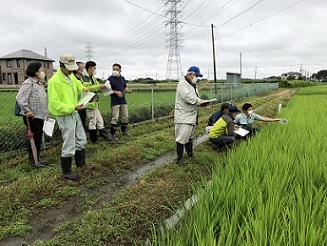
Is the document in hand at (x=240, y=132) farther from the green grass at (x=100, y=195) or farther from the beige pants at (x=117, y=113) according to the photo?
the beige pants at (x=117, y=113)

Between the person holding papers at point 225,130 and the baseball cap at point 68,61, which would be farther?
the person holding papers at point 225,130

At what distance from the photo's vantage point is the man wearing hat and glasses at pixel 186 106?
385 centimetres

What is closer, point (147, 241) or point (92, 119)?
point (147, 241)

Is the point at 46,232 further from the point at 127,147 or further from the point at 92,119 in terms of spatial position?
the point at 92,119

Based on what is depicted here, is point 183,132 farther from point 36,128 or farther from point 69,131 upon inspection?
point 36,128

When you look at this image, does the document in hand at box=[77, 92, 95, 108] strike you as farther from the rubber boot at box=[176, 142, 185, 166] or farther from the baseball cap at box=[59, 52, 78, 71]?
the rubber boot at box=[176, 142, 185, 166]

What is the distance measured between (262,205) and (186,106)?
2.34 m

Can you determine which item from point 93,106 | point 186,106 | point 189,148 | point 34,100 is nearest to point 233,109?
point 189,148

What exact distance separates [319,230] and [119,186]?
2453 mm

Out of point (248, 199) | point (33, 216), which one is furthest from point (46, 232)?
point (248, 199)

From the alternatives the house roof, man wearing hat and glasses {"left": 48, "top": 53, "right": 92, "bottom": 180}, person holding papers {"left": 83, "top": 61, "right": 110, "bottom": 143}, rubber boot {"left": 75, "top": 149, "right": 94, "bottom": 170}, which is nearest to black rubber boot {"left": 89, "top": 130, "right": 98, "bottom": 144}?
person holding papers {"left": 83, "top": 61, "right": 110, "bottom": 143}

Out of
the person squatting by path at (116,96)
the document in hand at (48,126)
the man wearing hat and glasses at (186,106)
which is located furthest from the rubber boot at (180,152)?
the person squatting by path at (116,96)

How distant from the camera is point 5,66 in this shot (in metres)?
35.8

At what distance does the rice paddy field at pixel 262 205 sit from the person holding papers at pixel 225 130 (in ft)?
5.20
